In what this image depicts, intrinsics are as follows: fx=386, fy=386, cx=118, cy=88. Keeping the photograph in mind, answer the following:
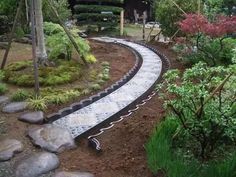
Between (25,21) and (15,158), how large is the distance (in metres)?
9.79

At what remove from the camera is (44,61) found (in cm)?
832

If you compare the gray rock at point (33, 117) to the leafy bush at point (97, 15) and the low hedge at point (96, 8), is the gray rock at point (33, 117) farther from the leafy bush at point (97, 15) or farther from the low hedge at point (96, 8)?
the low hedge at point (96, 8)

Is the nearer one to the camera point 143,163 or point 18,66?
point 143,163

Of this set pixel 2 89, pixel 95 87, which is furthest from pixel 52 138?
pixel 95 87

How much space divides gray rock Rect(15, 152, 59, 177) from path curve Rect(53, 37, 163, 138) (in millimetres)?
746

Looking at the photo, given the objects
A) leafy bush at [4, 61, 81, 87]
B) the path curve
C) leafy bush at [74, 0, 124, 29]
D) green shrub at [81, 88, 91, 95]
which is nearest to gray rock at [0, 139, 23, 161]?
the path curve

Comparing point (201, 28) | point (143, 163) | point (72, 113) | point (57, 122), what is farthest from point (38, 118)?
point (201, 28)

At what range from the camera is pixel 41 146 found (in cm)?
500

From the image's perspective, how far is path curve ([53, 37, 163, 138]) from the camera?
5.79 meters

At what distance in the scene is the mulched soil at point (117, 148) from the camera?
4.45 m

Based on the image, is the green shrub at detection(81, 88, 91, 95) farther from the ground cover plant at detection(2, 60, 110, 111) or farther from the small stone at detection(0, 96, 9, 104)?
the small stone at detection(0, 96, 9, 104)

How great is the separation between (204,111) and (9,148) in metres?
2.48

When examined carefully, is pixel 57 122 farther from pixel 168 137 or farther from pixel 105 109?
pixel 168 137

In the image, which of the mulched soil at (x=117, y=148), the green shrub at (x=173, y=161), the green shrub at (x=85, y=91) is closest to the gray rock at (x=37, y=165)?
the mulched soil at (x=117, y=148)
